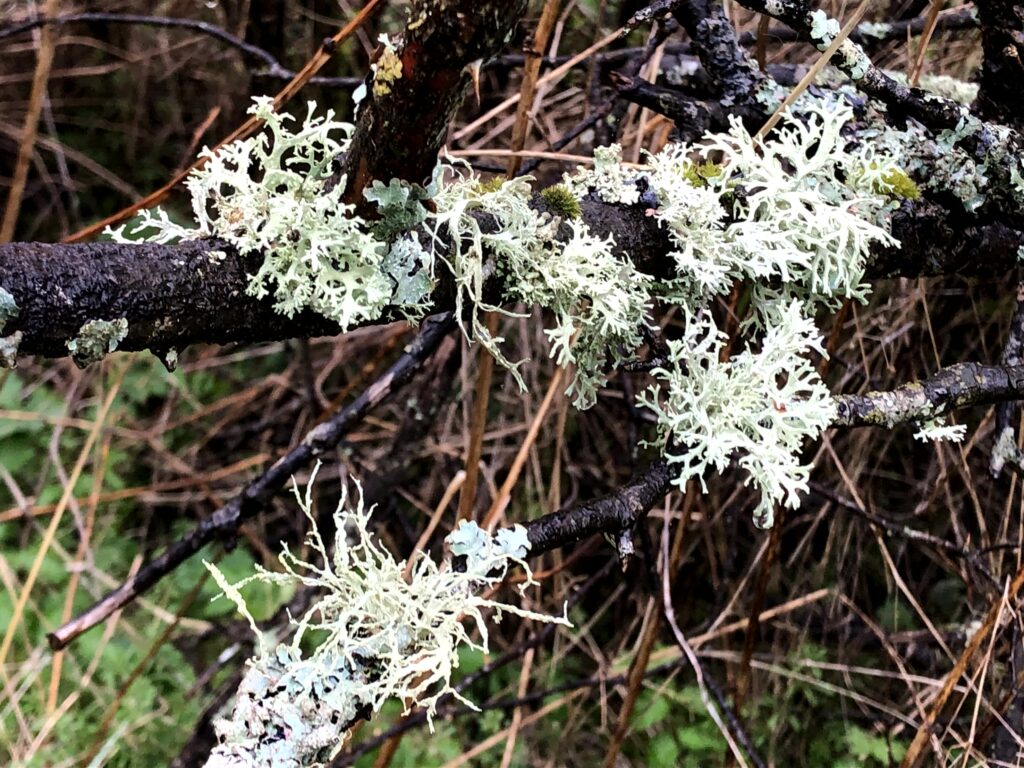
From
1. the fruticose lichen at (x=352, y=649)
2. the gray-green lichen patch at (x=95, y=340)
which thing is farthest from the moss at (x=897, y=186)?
the gray-green lichen patch at (x=95, y=340)

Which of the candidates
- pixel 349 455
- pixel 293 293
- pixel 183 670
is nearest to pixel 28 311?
pixel 293 293

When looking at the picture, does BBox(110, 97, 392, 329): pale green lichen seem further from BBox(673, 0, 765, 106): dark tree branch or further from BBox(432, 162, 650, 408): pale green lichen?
BBox(673, 0, 765, 106): dark tree branch

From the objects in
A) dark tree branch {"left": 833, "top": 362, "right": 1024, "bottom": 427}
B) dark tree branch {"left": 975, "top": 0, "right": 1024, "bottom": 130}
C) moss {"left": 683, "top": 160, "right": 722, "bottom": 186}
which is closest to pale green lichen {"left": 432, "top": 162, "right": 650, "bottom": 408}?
moss {"left": 683, "top": 160, "right": 722, "bottom": 186}

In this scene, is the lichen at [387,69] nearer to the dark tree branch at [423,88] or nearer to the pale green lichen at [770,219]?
the dark tree branch at [423,88]

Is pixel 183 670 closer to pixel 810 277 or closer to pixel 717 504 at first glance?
pixel 717 504

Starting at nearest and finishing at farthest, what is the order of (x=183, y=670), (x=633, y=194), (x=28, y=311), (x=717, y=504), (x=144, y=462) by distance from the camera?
(x=28, y=311), (x=633, y=194), (x=717, y=504), (x=183, y=670), (x=144, y=462)

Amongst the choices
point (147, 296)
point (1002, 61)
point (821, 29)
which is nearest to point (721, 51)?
point (821, 29)

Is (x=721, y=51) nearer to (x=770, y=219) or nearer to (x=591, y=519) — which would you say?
(x=770, y=219)
